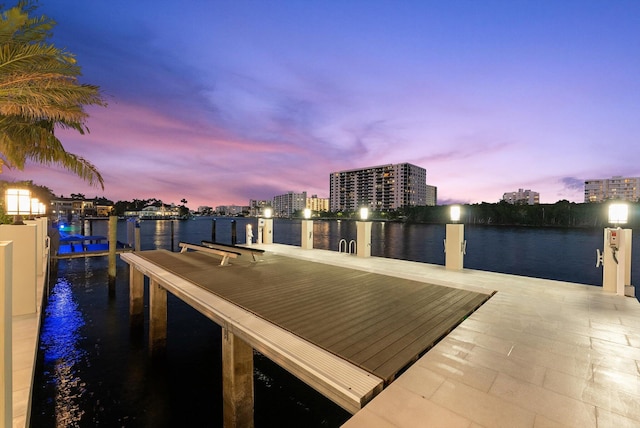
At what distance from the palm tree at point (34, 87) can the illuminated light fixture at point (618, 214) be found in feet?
42.2

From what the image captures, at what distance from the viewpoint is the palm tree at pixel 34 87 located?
538cm

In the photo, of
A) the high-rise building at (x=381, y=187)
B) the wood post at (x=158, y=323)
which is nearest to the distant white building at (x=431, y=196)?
the high-rise building at (x=381, y=187)

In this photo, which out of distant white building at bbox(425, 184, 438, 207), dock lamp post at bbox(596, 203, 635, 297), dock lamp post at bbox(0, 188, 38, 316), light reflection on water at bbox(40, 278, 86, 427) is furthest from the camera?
distant white building at bbox(425, 184, 438, 207)

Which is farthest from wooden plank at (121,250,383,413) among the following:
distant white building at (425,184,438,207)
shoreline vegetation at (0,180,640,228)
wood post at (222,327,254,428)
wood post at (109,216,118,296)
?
distant white building at (425,184,438,207)

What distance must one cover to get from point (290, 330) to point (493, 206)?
11717 cm

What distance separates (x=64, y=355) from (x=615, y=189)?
228 meters

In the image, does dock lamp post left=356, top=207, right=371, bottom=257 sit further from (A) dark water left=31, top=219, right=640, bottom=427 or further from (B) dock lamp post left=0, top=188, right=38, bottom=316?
(B) dock lamp post left=0, top=188, right=38, bottom=316

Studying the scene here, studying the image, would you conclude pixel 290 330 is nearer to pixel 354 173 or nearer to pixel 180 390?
pixel 180 390

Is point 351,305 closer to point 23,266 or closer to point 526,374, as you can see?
point 526,374

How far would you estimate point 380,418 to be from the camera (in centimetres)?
247

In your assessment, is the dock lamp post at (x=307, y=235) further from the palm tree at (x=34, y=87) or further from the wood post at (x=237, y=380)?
the palm tree at (x=34, y=87)

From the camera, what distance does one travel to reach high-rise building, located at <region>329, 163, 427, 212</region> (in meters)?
154

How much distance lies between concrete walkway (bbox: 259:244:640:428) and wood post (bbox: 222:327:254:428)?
291cm

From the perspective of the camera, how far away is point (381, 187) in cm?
16200
